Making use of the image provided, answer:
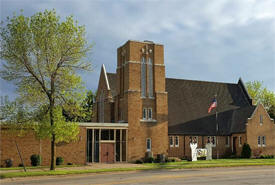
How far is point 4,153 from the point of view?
31062 mm

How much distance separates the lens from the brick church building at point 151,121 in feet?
121

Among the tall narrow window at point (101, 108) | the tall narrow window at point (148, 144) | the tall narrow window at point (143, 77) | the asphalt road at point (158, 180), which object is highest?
the tall narrow window at point (143, 77)

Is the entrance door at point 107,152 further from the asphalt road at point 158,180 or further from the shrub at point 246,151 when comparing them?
the shrub at point 246,151

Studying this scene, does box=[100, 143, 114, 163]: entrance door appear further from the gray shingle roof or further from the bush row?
the gray shingle roof

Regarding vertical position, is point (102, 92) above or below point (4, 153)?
above

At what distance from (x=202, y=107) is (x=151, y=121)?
11378mm

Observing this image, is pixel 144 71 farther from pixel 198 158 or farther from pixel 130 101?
pixel 198 158

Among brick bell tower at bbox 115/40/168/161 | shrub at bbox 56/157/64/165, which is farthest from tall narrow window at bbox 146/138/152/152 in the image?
shrub at bbox 56/157/64/165

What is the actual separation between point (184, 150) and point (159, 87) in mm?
8909

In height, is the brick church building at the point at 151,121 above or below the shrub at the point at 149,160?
above

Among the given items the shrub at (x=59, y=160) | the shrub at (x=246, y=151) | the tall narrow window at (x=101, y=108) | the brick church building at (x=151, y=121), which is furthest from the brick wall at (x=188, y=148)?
the shrub at (x=59, y=160)

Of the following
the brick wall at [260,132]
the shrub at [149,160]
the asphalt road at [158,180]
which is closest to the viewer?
the asphalt road at [158,180]

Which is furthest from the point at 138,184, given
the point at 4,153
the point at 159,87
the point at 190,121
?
the point at 190,121

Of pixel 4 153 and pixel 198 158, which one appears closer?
pixel 4 153
